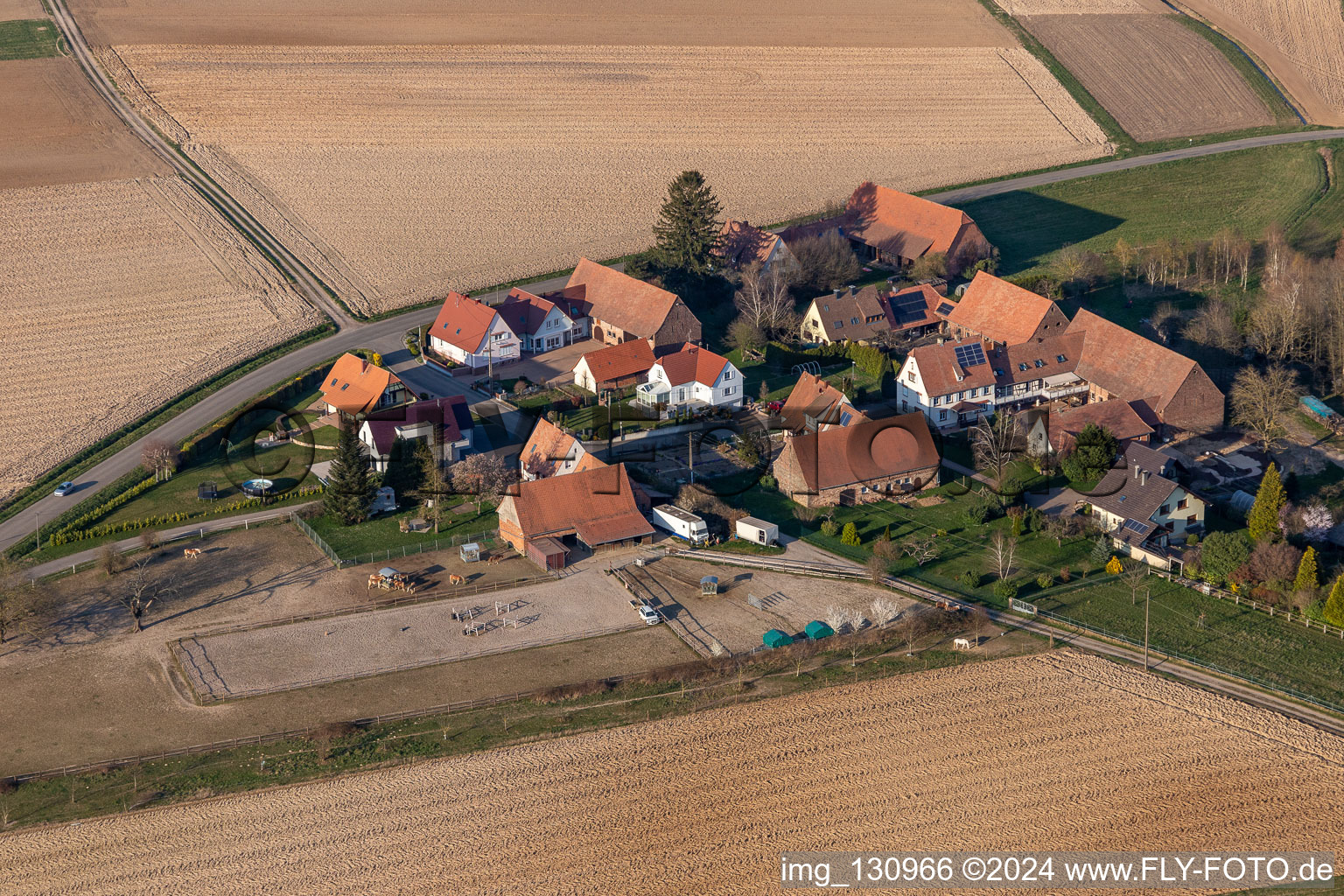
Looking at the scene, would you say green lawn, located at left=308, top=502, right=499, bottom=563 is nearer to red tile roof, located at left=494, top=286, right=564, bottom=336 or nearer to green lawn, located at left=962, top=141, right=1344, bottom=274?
red tile roof, located at left=494, top=286, right=564, bottom=336

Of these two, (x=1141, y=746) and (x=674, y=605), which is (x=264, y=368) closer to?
(x=674, y=605)

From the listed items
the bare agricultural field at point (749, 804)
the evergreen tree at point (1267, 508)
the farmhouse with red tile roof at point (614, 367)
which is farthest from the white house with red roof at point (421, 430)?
the evergreen tree at point (1267, 508)

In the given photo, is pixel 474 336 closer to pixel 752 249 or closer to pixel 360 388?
pixel 360 388

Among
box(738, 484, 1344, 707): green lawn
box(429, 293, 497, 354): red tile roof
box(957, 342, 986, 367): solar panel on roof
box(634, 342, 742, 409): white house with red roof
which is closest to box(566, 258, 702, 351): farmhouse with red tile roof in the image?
box(634, 342, 742, 409): white house with red roof

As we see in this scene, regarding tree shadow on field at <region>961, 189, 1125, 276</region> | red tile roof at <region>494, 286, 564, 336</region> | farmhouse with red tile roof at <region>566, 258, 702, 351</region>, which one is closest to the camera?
farmhouse with red tile roof at <region>566, 258, 702, 351</region>

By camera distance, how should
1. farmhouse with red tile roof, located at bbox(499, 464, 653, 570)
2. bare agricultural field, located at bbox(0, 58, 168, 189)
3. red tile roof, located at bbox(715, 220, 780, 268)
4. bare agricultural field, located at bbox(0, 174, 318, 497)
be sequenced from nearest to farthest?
farmhouse with red tile roof, located at bbox(499, 464, 653, 570) < bare agricultural field, located at bbox(0, 174, 318, 497) < red tile roof, located at bbox(715, 220, 780, 268) < bare agricultural field, located at bbox(0, 58, 168, 189)
